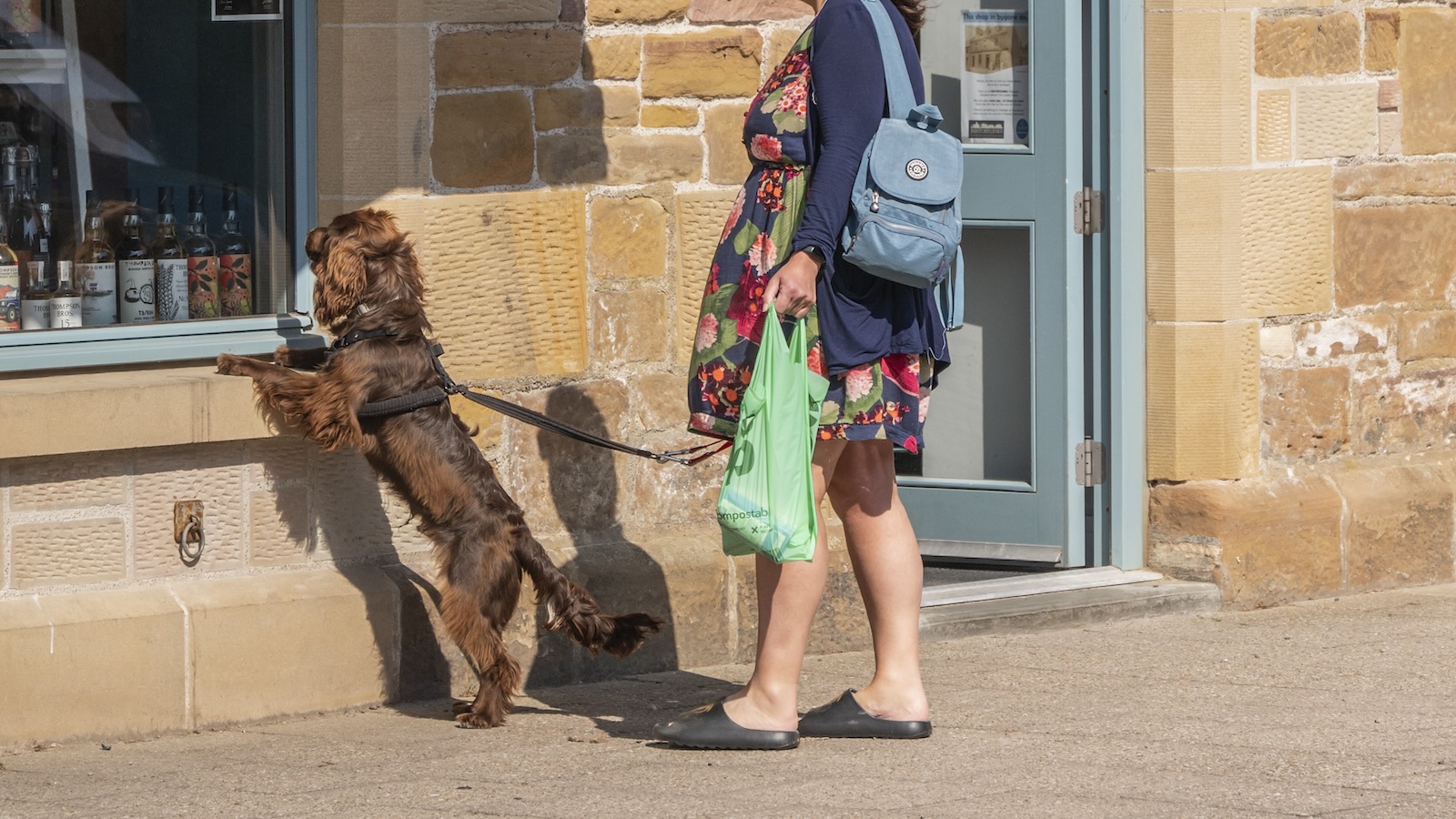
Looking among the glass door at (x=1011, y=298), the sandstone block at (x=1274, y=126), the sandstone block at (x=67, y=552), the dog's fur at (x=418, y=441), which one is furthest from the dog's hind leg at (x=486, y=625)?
the sandstone block at (x=1274, y=126)

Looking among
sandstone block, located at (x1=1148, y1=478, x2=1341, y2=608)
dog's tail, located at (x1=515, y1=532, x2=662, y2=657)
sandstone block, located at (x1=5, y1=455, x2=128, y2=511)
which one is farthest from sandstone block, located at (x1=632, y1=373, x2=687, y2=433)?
sandstone block, located at (x1=1148, y1=478, x2=1341, y2=608)

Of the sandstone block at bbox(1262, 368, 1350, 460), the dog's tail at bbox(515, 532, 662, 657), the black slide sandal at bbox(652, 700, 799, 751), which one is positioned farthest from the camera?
the sandstone block at bbox(1262, 368, 1350, 460)

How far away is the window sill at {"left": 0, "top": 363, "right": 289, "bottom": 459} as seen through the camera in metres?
4.46

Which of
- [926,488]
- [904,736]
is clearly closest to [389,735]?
[904,736]

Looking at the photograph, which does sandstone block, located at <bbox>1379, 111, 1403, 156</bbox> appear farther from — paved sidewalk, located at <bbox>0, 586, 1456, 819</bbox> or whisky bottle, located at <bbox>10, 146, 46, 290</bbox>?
whisky bottle, located at <bbox>10, 146, 46, 290</bbox>

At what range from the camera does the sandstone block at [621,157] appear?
5.21 m

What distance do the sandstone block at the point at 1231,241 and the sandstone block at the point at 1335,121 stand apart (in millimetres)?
84

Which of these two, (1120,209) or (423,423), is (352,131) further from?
(1120,209)

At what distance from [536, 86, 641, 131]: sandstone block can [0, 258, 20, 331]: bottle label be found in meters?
1.39

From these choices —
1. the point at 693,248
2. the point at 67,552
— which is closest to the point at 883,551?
the point at 693,248

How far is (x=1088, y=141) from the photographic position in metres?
6.41

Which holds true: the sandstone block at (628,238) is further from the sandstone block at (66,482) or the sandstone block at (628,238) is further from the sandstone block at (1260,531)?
the sandstone block at (1260,531)

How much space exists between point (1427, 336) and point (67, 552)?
15.0 feet

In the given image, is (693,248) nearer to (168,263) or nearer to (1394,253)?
(168,263)
